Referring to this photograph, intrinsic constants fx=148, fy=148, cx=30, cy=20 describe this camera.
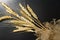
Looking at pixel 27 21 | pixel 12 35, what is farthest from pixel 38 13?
pixel 12 35

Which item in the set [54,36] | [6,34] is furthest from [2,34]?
[54,36]

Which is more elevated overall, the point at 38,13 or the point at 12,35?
the point at 38,13

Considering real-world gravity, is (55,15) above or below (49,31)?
above

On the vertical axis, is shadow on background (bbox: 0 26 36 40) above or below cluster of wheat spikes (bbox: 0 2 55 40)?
below

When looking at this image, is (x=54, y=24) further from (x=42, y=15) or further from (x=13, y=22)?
(x=13, y=22)

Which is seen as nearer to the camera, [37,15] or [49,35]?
[49,35]

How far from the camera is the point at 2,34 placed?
1136mm

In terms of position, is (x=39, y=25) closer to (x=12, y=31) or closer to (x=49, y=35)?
(x=49, y=35)

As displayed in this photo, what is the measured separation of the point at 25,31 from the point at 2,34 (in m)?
0.18

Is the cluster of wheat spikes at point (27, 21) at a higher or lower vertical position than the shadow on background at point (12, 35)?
higher

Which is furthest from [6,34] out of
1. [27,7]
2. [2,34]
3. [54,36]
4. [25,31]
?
[54,36]

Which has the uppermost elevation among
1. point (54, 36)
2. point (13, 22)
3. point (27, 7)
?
point (27, 7)

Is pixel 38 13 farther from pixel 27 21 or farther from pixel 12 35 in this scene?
pixel 12 35

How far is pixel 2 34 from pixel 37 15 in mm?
307
